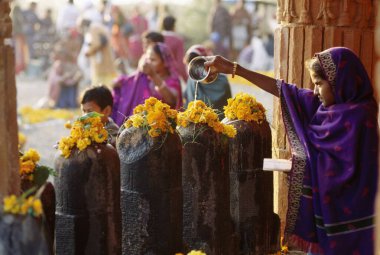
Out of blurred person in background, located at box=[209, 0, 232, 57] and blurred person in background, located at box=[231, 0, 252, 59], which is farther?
blurred person in background, located at box=[231, 0, 252, 59]

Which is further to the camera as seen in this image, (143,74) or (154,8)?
(154,8)

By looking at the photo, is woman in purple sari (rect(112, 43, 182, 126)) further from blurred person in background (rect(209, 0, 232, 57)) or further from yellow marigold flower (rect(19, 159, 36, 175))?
blurred person in background (rect(209, 0, 232, 57))

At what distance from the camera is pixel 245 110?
6.20 m

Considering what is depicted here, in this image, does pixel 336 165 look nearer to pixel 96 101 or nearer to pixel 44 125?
pixel 96 101

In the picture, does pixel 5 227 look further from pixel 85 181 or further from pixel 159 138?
pixel 159 138

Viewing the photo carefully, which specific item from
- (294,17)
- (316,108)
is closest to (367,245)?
(316,108)

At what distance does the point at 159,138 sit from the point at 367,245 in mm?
1601

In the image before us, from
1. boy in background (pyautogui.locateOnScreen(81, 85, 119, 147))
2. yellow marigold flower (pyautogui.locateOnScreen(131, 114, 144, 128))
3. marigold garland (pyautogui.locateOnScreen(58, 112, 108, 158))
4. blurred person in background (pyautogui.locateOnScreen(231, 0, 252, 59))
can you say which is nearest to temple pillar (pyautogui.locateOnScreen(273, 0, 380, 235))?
boy in background (pyautogui.locateOnScreen(81, 85, 119, 147))

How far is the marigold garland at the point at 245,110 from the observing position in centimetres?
620

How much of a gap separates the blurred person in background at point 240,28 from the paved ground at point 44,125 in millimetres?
5677

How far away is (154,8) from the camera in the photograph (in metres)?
26.0

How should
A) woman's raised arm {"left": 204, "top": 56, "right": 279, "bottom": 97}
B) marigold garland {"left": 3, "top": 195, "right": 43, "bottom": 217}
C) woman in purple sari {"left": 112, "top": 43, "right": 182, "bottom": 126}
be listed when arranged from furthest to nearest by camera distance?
woman in purple sari {"left": 112, "top": 43, "right": 182, "bottom": 126}, woman's raised arm {"left": 204, "top": 56, "right": 279, "bottom": 97}, marigold garland {"left": 3, "top": 195, "right": 43, "bottom": 217}

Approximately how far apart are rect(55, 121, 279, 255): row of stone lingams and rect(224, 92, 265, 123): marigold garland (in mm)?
61

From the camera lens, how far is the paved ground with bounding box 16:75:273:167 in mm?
12501
